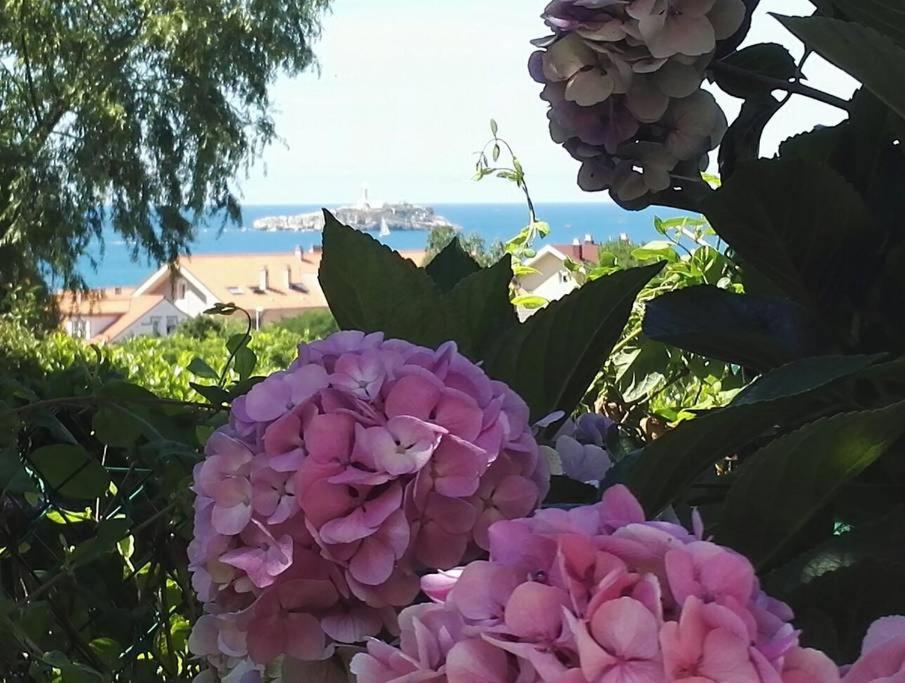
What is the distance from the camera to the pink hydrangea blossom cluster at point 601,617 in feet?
0.66

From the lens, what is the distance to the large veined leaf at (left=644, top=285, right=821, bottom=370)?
443mm

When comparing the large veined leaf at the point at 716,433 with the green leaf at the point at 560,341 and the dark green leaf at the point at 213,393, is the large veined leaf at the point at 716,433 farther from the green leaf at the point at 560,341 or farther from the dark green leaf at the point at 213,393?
the dark green leaf at the point at 213,393

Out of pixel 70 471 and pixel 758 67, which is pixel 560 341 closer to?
pixel 758 67

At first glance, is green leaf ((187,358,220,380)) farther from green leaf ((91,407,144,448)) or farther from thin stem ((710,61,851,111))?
thin stem ((710,61,851,111))

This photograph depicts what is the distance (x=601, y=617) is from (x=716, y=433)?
12 cm

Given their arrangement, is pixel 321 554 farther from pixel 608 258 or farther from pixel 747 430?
pixel 608 258

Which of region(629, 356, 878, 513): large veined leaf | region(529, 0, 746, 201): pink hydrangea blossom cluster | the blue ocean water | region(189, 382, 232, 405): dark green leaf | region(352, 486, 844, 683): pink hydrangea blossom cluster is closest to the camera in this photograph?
region(352, 486, 844, 683): pink hydrangea blossom cluster

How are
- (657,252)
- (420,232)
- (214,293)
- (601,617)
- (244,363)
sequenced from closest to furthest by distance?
(601,617), (244,363), (657,252), (214,293), (420,232)

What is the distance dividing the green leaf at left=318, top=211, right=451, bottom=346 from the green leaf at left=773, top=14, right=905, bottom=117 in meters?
0.16

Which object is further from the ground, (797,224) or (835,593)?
(797,224)

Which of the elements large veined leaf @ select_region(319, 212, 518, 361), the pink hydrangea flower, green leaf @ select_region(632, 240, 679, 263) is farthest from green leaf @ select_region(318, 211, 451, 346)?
green leaf @ select_region(632, 240, 679, 263)

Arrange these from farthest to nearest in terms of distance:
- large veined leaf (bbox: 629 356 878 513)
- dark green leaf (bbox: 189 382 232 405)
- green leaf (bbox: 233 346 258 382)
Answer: green leaf (bbox: 233 346 258 382) → dark green leaf (bbox: 189 382 232 405) → large veined leaf (bbox: 629 356 878 513)

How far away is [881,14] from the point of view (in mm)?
406

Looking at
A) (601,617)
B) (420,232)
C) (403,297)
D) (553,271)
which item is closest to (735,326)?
(403,297)
